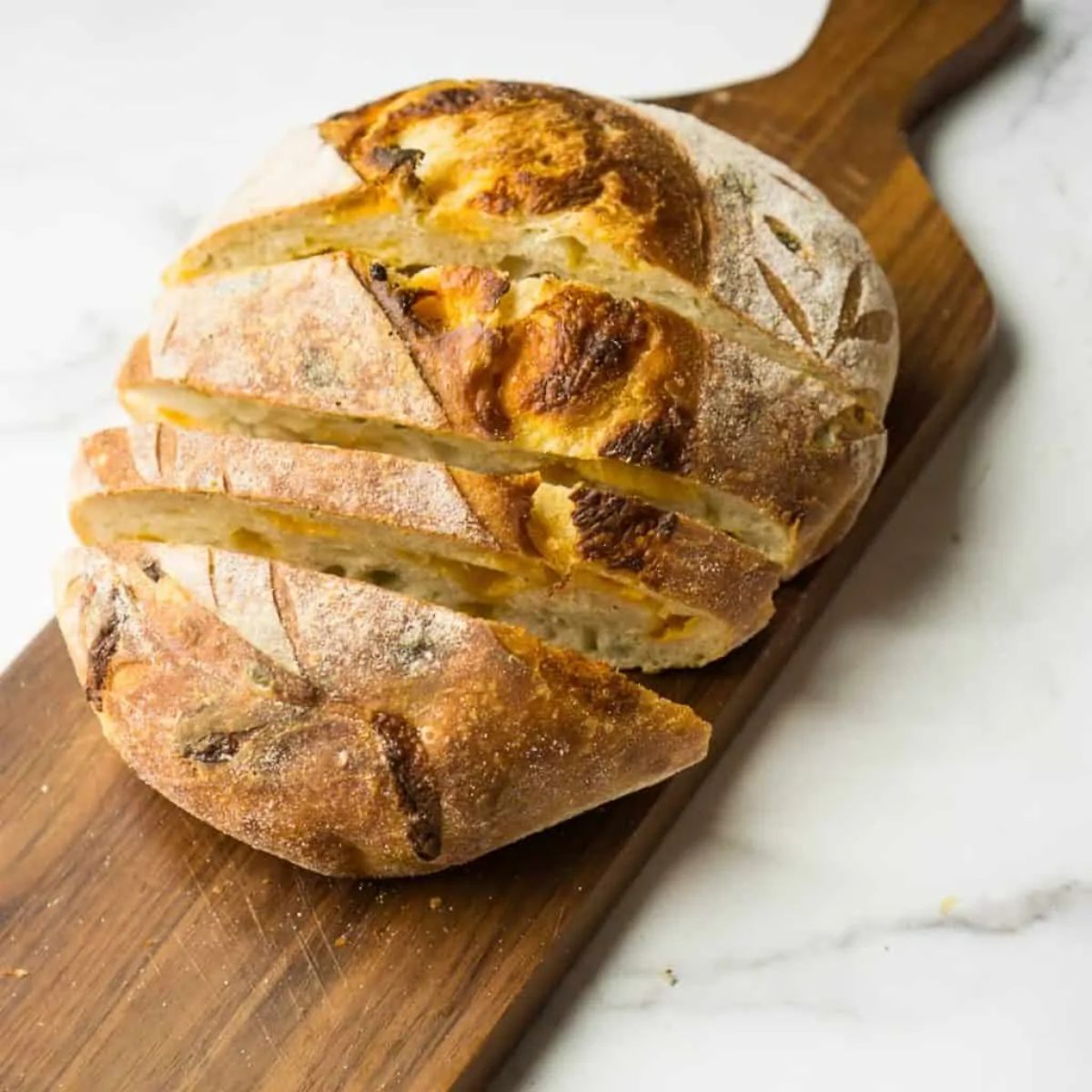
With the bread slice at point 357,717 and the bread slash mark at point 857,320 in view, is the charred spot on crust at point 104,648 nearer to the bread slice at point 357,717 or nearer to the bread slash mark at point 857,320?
the bread slice at point 357,717

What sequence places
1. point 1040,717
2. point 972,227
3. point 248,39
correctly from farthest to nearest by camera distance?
point 248,39
point 972,227
point 1040,717

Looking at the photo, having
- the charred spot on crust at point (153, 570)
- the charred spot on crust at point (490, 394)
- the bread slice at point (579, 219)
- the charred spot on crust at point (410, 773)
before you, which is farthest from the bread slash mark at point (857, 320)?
the charred spot on crust at point (153, 570)

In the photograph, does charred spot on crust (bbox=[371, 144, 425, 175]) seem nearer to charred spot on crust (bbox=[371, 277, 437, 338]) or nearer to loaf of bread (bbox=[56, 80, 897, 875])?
loaf of bread (bbox=[56, 80, 897, 875])

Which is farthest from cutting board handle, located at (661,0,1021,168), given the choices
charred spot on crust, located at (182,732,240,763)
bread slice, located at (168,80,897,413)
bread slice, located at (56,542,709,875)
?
charred spot on crust, located at (182,732,240,763)

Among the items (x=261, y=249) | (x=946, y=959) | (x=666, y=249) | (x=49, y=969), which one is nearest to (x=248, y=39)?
(x=261, y=249)

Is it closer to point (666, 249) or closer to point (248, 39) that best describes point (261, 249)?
point (666, 249)

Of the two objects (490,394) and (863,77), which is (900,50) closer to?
(863,77)
